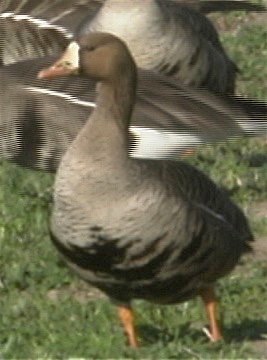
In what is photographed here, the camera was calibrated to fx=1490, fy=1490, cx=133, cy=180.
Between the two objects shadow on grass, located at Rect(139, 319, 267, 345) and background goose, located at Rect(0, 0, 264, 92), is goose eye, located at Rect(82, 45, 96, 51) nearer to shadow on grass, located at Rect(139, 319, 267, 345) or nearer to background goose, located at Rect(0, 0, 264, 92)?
shadow on grass, located at Rect(139, 319, 267, 345)

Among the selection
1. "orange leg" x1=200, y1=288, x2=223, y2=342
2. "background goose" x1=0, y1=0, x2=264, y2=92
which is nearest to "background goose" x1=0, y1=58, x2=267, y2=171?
"background goose" x1=0, y1=0, x2=264, y2=92

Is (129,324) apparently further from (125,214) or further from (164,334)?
(125,214)

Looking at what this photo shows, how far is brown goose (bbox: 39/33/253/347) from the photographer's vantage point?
6.20m

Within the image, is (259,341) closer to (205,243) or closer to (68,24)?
(205,243)

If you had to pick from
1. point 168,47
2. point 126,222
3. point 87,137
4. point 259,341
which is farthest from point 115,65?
point 168,47

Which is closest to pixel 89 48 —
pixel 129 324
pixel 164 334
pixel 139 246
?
pixel 139 246

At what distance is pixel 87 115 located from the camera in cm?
825

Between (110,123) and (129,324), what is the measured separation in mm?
900

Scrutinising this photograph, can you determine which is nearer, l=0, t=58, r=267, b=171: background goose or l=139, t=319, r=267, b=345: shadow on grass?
l=139, t=319, r=267, b=345: shadow on grass

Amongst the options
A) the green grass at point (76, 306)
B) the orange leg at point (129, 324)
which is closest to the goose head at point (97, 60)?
the orange leg at point (129, 324)

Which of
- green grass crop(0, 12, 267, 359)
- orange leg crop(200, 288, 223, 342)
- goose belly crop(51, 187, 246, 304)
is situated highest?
goose belly crop(51, 187, 246, 304)

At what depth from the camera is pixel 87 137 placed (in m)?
6.38

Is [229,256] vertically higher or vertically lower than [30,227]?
higher

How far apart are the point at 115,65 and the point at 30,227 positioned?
2066 mm
